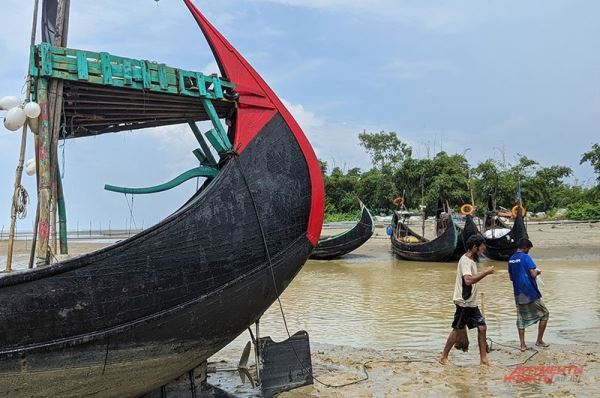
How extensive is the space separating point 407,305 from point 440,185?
2635 centimetres

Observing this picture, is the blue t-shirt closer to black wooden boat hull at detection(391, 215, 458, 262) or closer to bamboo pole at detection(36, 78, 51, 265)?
bamboo pole at detection(36, 78, 51, 265)

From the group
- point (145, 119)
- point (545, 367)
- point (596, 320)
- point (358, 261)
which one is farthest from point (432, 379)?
point (358, 261)

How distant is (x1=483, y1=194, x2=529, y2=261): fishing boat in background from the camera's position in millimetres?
19141

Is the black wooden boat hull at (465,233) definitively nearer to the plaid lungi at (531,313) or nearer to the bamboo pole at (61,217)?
the plaid lungi at (531,313)

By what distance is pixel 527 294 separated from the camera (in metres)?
7.34

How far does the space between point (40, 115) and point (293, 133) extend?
228 centimetres

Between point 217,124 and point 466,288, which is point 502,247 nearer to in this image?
point 466,288

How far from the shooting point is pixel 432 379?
5.95 metres

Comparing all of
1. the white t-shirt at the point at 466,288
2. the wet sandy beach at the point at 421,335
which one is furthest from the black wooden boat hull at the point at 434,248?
the white t-shirt at the point at 466,288

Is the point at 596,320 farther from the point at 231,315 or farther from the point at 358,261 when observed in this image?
the point at 358,261

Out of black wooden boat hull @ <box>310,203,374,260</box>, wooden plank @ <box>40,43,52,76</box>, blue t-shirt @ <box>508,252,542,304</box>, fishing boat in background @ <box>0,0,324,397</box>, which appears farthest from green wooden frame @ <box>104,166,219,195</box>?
black wooden boat hull @ <box>310,203,374,260</box>

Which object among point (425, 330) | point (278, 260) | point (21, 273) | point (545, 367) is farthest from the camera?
point (425, 330)

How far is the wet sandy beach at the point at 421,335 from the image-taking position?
5.77 metres

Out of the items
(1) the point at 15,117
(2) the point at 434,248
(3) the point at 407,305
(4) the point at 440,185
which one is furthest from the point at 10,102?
(4) the point at 440,185
